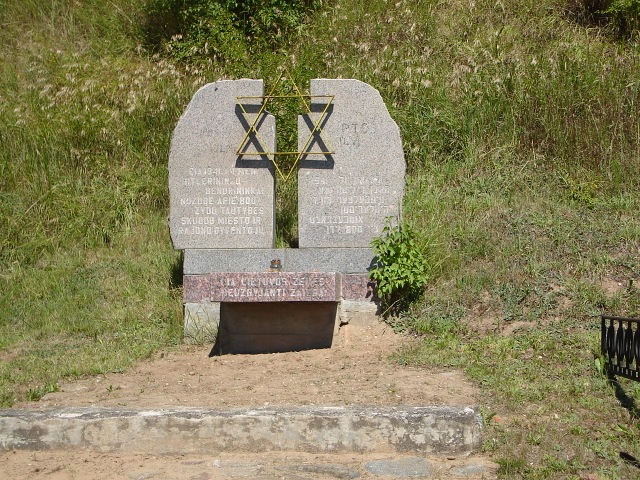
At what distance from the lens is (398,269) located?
7.65 meters

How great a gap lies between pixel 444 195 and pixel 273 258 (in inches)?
86.4

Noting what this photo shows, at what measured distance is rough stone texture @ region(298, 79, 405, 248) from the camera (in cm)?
808

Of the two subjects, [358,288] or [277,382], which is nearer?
[277,382]

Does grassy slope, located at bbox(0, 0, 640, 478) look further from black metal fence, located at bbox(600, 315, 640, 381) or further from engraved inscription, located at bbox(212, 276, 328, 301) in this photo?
engraved inscription, located at bbox(212, 276, 328, 301)

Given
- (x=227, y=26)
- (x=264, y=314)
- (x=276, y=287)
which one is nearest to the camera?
(x=276, y=287)

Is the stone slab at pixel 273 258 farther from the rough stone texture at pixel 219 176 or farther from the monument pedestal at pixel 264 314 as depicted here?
the rough stone texture at pixel 219 176

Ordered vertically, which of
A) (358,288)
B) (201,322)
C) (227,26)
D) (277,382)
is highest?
(227,26)

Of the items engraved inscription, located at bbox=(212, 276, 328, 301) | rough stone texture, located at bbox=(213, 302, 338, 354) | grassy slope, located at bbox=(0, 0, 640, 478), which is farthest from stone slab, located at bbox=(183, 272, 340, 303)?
grassy slope, located at bbox=(0, 0, 640, 478)

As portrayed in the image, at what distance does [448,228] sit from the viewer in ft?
27.9

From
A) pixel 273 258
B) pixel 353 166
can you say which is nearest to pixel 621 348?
pixel 353 166

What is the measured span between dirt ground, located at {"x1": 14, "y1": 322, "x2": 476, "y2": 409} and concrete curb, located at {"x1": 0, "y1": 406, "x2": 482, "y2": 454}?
62 centimetres

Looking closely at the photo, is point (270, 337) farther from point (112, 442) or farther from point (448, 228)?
point (112, 442)

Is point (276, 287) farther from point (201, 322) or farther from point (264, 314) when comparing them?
point (201, 322)

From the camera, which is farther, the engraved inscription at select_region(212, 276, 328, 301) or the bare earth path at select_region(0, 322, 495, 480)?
the engraved inscription at select_region(212, 276, 328, 301)
